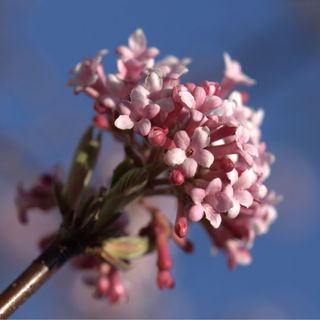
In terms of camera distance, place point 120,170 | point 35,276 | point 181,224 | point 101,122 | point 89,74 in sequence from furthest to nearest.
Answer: point 101,122 → point 89,74 → point 120,170 → point 181,224 → point 35,276

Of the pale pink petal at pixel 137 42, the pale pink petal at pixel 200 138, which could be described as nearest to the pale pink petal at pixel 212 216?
the pale pink petal at pixel 200 138

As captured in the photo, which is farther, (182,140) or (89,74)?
(89,74)

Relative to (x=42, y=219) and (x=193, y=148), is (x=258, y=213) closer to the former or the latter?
(x=193, y=148)

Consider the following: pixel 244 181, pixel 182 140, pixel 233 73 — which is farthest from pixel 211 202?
pixel 233 73

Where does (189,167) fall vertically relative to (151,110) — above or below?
below

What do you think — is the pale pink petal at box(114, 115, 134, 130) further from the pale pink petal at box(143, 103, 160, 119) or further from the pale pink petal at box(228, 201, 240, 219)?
the pale pink petal at box(228, 201, 240, 219)

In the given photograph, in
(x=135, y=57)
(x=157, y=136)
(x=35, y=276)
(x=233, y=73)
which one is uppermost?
(x=233, y=73)

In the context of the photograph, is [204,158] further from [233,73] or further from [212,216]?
[233,73]
